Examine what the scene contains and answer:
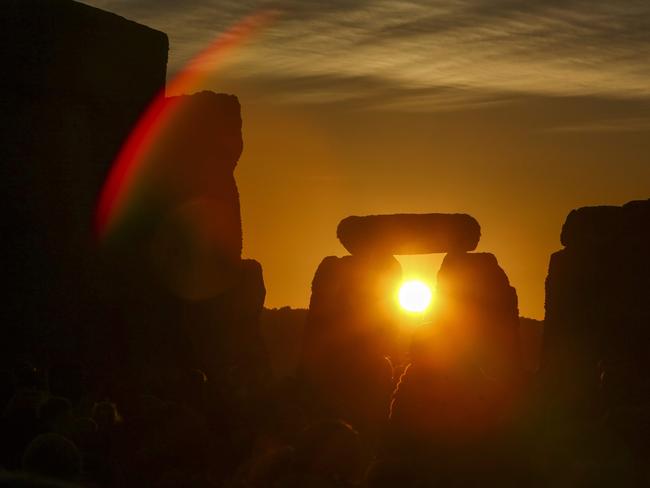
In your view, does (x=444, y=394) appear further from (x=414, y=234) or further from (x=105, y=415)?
(x=414, y=234)

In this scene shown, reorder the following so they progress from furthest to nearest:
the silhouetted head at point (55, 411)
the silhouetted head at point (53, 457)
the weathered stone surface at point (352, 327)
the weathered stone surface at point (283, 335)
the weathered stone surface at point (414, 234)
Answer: the weathered stone surface at point (283, 335) → the weathered stone surface at point (414, 234) → the weathered stone surface at point (352, 327) → the silhouetted head at point (55, 411) → the silhouetted head at point (53, 457)

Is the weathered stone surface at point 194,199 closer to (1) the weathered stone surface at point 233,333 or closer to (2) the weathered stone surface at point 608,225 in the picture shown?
(1) the weathered stone surface at point 233,333

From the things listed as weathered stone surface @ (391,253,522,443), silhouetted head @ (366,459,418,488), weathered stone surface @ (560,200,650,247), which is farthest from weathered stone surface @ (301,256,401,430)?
silhouetted head @ (366,459,418,488)

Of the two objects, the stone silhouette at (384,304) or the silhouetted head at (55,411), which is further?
the stone silhouette at (384,304)

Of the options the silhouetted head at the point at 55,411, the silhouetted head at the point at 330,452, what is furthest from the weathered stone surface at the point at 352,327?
the silhouetted head at the point at 55,411

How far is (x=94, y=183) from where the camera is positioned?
12750mm

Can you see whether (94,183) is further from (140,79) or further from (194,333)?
(194,333)

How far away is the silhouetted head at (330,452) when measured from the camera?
10047 millimetres

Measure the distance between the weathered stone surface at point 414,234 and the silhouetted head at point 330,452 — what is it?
12.8 metres

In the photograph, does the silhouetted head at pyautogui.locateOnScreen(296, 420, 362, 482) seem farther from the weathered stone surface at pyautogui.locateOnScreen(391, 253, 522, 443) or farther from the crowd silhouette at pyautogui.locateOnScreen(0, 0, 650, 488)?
the weathered stone surface at pyautogui.locateOnScreen(391, 253, 522, 443)

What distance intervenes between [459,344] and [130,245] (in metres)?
3.64

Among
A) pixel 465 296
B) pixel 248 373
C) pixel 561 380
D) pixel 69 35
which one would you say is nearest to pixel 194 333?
pixel 248 373

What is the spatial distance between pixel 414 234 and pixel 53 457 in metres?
15.6

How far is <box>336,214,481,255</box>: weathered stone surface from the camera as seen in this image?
2342cm
